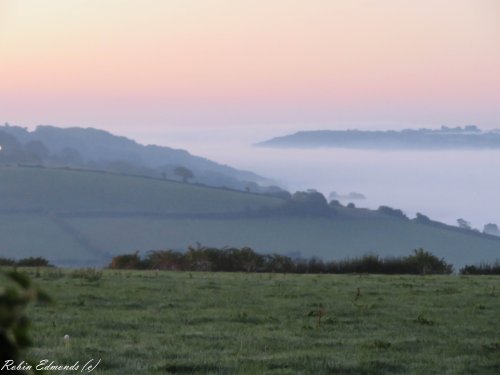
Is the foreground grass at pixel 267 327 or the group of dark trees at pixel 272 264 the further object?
the group of dark trees at pixel 272 264

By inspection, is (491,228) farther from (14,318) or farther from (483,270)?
(14,318)

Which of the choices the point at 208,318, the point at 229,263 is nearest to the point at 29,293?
the point at 208,318

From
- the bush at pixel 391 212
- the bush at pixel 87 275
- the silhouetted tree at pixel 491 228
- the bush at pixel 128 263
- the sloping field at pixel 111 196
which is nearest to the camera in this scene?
the bush at pixel 87 275

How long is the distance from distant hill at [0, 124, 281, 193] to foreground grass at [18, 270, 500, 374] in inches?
4910

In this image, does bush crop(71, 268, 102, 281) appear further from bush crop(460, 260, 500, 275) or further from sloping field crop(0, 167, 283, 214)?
sloping field crop(0, 167, 283, 214)

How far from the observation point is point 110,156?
182250mm

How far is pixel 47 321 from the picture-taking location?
1384 cm

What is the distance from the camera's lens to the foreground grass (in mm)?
11086

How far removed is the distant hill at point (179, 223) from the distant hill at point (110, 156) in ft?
149

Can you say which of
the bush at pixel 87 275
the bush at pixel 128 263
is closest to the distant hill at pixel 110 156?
the bush at pixel 128 263

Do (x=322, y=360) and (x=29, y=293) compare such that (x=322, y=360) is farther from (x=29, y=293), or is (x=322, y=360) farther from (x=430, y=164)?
(x=430, y=164)

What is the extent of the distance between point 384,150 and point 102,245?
108829 mm

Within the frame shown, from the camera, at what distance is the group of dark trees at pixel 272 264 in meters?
32.0

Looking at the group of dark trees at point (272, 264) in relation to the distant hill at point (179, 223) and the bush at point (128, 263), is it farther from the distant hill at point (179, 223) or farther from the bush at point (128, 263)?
the distant hill at point (179, 223)
